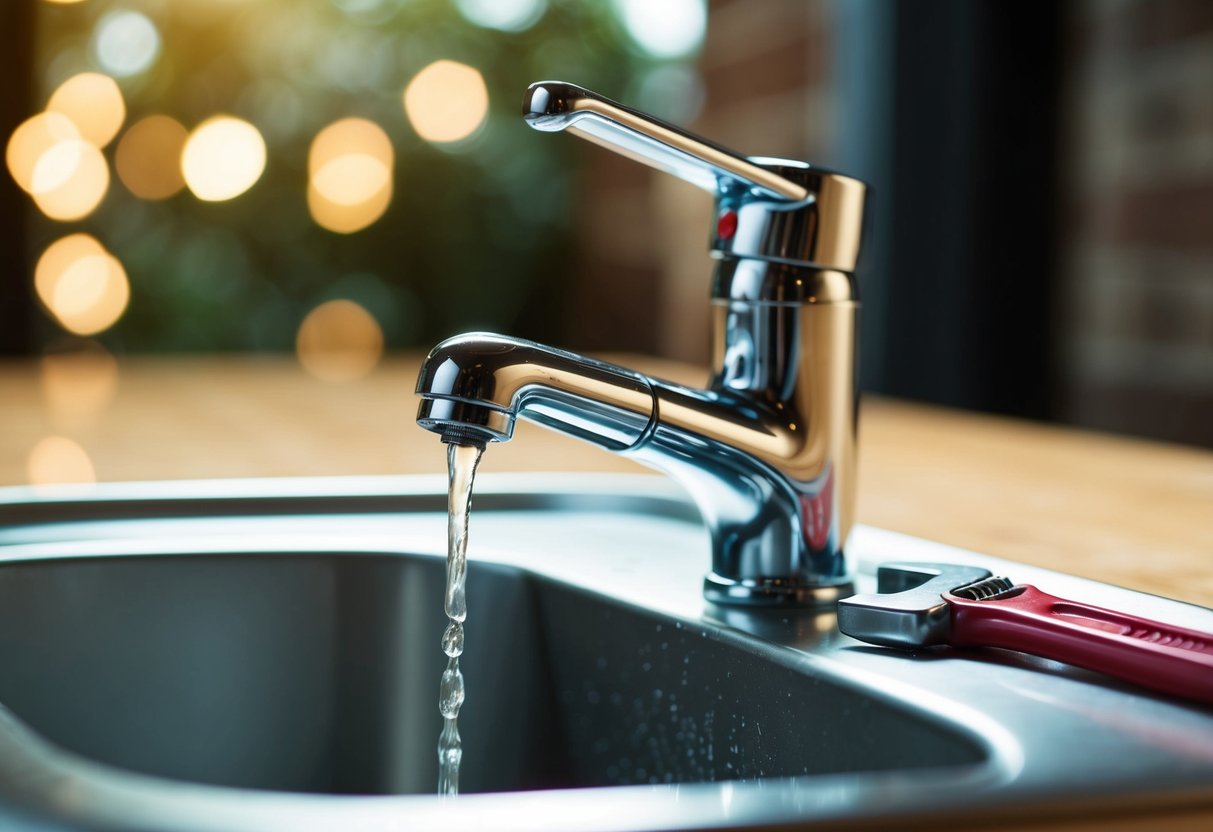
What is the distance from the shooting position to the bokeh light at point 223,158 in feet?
9.71

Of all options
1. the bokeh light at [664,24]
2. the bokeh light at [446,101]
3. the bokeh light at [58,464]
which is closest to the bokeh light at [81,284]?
the bokeh light at [446,101]

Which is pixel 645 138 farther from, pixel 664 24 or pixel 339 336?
pixel 339 336

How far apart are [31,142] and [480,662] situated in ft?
7.38

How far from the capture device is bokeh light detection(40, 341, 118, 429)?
51.6 inches

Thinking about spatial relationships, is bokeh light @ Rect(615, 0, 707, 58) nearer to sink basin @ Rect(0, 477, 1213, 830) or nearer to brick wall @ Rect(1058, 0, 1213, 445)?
brick wall @ Rect(1058, 0, 1213, 445)

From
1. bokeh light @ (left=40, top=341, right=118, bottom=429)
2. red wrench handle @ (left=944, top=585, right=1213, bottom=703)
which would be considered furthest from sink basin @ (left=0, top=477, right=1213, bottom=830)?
bokeh light @ (left=40, top=341, right=118, bottom=429)

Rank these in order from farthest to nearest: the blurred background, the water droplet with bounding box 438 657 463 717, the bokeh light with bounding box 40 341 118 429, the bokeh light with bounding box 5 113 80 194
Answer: the bokeh light with bounding box 5 113 80 194 < the blurred background < the bokeh light with bounding box 40 341 118 429 < the water droplet with bounding box 438 657 463 717

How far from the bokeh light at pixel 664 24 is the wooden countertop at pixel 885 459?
4.67 ft

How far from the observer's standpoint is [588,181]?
127 inches

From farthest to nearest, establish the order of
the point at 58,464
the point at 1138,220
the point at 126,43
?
the point at 126,43 < the point at 1138,220 < the point at 58,464

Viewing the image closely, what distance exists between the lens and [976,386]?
207 cm

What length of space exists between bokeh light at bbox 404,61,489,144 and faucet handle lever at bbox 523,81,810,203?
8.70 ft

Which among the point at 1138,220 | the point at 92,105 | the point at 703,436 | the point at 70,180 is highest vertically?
the point at 92,105

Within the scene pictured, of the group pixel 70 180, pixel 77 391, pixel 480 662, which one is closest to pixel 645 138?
pixel 480 662
